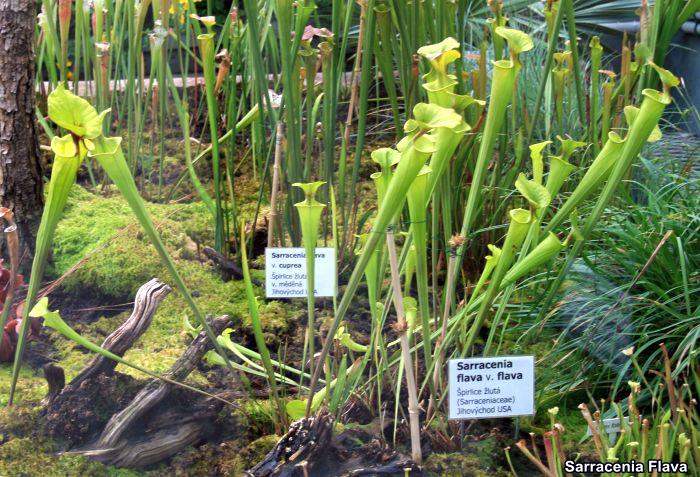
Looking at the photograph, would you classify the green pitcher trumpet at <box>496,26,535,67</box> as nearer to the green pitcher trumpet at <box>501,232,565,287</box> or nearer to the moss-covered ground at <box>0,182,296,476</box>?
the green pitcher trumpet at <box>501,232,565,287</box>

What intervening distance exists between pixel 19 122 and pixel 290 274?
74cm

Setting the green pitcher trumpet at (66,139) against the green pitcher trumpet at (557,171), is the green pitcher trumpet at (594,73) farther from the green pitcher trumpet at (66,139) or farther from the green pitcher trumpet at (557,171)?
the green pitcher trumpet at (66,139)

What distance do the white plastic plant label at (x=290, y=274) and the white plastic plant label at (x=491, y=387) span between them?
36 centimetres

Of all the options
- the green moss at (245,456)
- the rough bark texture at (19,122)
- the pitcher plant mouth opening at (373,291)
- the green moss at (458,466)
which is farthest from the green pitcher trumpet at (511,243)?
the rough bark texture at (19,122)

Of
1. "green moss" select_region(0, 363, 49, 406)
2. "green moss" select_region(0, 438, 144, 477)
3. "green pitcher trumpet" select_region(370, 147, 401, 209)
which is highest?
"green pitcher trumpet" select_region(370, 147, 401, 209)

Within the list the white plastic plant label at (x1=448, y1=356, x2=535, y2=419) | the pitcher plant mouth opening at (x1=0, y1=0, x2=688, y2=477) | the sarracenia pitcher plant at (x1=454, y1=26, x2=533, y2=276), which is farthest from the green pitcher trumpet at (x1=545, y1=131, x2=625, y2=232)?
the white plastic plant label at (x1=448, y1=356, x2=535, y2=419)

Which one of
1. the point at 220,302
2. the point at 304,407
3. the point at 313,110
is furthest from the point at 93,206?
the point at 304,407

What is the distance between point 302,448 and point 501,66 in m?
0.56

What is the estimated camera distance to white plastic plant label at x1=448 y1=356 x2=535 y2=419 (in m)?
0.91

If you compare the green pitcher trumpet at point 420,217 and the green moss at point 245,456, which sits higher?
the green pitcher trumpet at point 420,217

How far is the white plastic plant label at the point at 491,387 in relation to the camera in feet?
2.97

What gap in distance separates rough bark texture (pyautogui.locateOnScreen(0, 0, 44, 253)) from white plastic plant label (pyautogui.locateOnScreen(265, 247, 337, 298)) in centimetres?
64

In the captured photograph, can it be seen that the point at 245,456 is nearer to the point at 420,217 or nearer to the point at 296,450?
the point at 296,450

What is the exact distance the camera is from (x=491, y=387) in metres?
0.93
